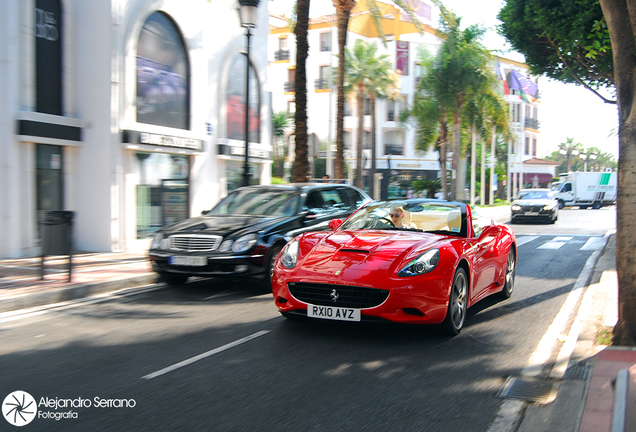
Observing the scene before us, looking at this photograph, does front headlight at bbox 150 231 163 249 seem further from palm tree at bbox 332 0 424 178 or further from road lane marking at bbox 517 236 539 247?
palm tree at bbox 332 0 424 178

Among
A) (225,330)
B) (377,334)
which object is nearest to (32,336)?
(225,330)

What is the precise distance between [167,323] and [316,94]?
51.1m

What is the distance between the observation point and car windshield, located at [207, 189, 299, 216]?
31.0 ft

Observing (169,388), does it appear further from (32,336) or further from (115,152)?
(115,152)

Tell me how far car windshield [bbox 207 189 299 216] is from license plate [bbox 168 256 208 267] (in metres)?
1.49

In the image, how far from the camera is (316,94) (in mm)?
56094

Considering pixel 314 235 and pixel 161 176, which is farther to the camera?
pixel 161 176

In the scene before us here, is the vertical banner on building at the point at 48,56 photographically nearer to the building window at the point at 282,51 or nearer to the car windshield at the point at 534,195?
the car windshield at the point at 534,195

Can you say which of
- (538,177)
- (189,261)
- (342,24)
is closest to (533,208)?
(342,24)

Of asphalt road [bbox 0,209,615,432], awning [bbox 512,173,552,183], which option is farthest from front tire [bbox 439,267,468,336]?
awning [bbox 512,173,552,183]

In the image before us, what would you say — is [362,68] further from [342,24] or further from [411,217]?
[411,217]

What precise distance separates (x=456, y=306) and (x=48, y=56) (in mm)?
10854

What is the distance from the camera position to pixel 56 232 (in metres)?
8.52

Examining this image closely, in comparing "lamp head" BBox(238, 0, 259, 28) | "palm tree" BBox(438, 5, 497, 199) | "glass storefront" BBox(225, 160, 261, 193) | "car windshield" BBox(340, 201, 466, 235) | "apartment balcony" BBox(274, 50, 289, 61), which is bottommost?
"car windshield" BBox(340, 201, 466, 235)
